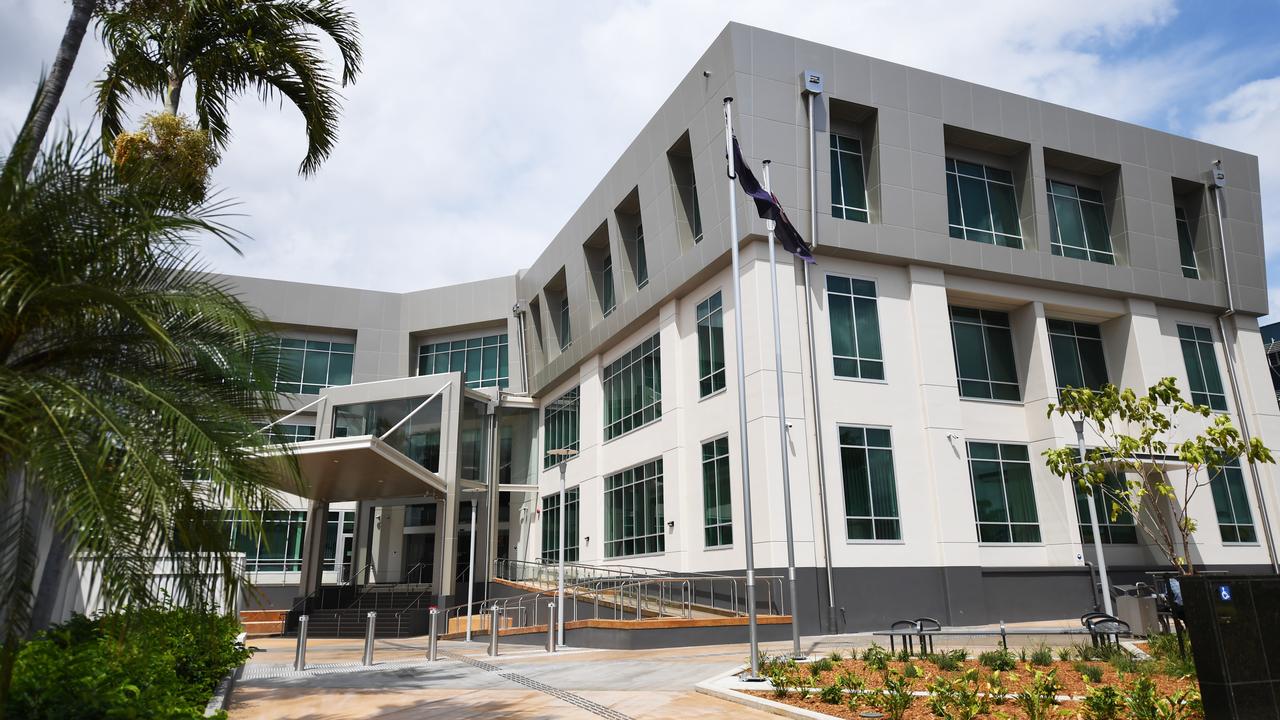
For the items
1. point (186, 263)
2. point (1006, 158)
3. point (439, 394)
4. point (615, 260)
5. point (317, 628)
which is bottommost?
point (317, 628)

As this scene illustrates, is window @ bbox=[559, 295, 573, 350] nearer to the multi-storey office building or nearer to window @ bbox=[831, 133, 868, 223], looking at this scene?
the multi-storey office building

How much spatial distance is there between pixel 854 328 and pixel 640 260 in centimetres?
935

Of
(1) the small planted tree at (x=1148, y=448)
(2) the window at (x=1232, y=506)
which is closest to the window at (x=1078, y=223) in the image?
(1) the small planted tree at (x=1148, y=448)

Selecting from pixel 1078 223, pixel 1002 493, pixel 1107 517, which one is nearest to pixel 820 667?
pixel 1002 493

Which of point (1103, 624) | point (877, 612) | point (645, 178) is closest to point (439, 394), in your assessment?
point (645, 178)

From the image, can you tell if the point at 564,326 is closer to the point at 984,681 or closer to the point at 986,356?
the point at 986,356

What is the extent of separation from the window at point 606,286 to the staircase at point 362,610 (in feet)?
41.1

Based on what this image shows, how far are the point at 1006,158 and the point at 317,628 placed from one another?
27339 mm

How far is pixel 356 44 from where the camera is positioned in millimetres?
14297

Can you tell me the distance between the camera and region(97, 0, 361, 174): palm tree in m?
12.8

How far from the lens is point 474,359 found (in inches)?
1761

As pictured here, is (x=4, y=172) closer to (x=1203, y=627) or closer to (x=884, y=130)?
(x=1203, y=627)

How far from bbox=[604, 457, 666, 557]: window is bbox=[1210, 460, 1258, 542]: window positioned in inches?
684

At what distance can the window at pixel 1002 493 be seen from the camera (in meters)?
24.5
